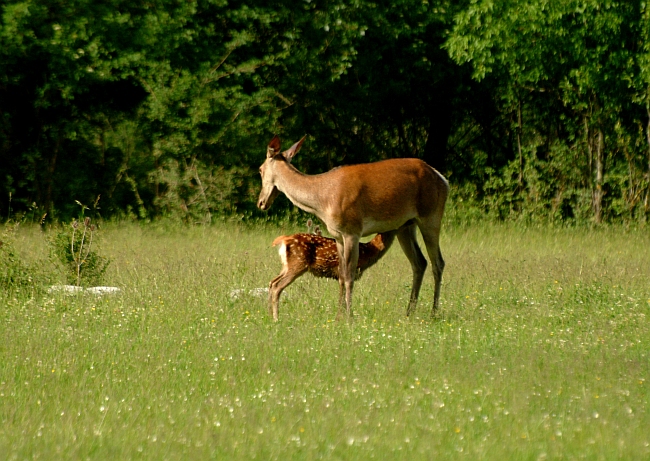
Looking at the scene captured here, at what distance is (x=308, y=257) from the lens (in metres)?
10.5

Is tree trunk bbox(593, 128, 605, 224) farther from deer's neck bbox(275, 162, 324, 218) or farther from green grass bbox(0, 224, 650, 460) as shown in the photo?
deer's neck bbox(275, 162, 324, 218)

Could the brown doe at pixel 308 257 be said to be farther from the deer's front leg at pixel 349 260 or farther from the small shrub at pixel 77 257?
the small shrub at pixel 77 257

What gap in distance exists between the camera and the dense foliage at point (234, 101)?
64.1 feet

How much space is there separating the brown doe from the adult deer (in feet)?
0.85

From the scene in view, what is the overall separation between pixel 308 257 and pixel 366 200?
0.76 metres

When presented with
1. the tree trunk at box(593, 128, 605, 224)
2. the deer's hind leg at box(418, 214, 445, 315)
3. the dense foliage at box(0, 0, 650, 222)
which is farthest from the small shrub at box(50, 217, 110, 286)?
the tree trunk at box(593, 128, 605, 224)

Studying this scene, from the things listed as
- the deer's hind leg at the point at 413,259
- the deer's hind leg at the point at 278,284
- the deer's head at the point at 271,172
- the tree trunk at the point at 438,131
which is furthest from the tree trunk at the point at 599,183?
the deer's hind leg at the point at 278,284

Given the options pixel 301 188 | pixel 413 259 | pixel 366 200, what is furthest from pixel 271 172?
pixel 413 259

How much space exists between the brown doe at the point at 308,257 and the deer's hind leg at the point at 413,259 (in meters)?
0.12

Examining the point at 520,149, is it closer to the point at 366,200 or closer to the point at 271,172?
the point at 271,172

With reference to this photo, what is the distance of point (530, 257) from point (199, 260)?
4339 millimetres

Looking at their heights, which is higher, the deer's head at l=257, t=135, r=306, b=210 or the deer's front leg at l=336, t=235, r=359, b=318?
the deer's head at l=257, t=135, r=306, b=210

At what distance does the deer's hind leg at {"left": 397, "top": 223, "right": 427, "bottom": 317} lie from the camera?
34.4 ft

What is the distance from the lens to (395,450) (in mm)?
5641
